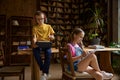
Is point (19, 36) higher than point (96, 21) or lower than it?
lower

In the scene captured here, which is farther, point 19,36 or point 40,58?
point 19,36

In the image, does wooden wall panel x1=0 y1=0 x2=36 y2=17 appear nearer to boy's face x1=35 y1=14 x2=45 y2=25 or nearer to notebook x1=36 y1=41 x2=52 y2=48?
boy's face x1=35 y1=14 x2=45 y2=25

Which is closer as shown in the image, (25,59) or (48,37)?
(48,37)

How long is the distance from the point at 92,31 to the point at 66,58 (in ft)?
13.8

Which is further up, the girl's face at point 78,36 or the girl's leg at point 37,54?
the girl's face at point 78,36

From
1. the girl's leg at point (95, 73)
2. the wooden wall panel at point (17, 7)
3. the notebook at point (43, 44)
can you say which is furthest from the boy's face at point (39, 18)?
the wooden wall panel at point (17, 7)

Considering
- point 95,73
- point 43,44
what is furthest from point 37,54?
point 95,73

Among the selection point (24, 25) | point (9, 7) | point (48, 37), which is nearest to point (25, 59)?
point (24, 25)

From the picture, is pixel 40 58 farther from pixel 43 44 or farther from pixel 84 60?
pixel 84 60

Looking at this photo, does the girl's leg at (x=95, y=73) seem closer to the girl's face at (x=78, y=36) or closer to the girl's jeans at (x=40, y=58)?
the girl's face at (x=78, y=36)

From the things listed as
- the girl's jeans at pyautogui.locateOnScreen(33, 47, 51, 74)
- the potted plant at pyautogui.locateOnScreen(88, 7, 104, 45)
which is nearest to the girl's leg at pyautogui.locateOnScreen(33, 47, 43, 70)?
the girl's jeans at pyautogui.locateOnScreen(33, 47, 51, 74)

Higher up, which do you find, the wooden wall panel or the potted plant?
the wooden wall panel

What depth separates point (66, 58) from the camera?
→ 11.3 feet

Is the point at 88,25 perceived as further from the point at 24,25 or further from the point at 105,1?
the point at 24,25
